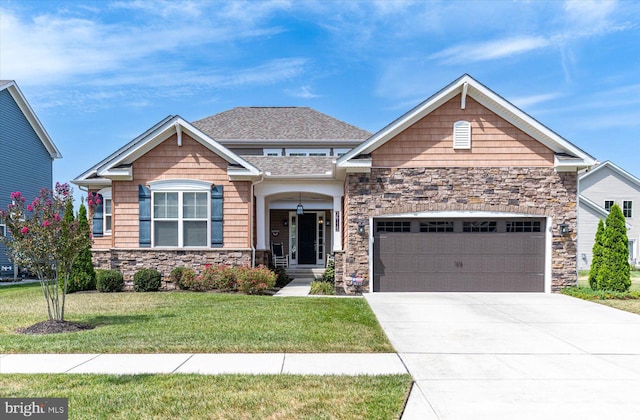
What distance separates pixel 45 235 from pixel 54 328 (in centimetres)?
162

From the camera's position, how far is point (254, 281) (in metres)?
12.7

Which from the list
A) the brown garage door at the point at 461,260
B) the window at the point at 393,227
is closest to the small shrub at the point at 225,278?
the brown garage door at the point at 461,260

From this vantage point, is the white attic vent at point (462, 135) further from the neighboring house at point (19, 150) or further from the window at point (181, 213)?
the neighboring house at point (19, 150)

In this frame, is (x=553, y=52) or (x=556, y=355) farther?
(x=553, y=52)

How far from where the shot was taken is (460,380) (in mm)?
5152

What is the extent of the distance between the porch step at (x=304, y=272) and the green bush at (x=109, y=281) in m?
6.81

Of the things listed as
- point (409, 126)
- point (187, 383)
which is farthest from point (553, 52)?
point (187, 383)

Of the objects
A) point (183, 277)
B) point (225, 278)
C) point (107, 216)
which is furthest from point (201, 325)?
point (107, 216)

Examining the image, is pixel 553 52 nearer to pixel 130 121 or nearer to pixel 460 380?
pixel 460 380

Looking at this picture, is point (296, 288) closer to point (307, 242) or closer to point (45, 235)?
point (307, 242)

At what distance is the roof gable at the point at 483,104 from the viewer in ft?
41.8

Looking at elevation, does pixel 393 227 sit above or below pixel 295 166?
below

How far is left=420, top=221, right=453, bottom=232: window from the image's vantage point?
43.6 feet

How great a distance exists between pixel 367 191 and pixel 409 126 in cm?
223
